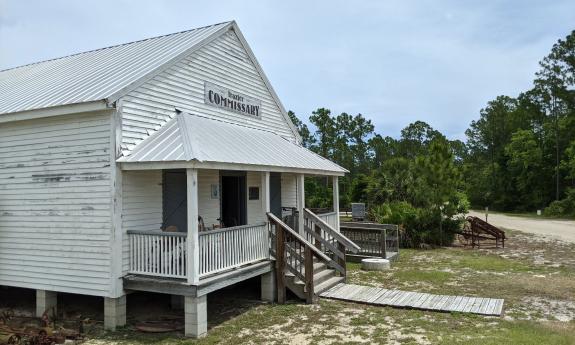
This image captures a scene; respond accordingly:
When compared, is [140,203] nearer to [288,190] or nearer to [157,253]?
[157,253]

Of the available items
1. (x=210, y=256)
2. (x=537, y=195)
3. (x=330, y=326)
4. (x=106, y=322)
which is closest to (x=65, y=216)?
(x=106, y=322)

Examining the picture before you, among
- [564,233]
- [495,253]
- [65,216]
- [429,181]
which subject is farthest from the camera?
[564,233]

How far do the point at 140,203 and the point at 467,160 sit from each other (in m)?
84.5

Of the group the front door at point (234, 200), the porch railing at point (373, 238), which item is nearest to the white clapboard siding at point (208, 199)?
the front door at point (234, 200)

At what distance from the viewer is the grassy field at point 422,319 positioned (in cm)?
772

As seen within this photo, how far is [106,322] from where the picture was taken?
345 inches

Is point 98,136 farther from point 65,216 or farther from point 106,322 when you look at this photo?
point 106,322

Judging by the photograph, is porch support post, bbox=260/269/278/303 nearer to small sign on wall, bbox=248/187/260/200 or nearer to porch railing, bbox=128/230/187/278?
porch railing, bbox=128/230/187/278

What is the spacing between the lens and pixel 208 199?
1179cm

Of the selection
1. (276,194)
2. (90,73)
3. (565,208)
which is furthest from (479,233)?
(565,208)

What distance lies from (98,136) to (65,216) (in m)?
1.83

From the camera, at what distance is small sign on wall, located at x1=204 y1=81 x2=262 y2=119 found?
11.9m

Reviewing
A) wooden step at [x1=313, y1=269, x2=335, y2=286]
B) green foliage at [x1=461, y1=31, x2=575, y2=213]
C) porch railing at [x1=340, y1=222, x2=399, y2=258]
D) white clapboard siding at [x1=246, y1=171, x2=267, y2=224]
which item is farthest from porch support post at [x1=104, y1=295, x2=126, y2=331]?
green foliage at [x1=461, y1=31, x2=575, y2=213]

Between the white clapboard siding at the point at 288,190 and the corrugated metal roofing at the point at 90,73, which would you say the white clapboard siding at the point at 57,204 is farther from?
the white clapboard siding at the point at 288,190
